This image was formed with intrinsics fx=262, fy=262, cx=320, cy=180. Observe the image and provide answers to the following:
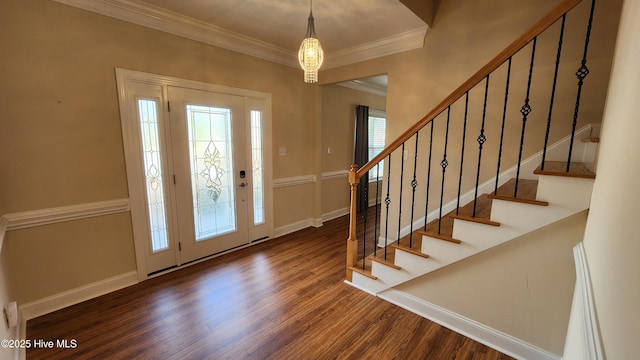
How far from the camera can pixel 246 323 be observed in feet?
7.00

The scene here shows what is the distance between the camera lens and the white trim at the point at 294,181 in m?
3.93

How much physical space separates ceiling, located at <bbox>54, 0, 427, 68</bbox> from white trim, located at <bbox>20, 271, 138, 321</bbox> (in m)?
2.46

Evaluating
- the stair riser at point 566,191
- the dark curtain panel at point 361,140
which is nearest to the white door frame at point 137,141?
the dark curtain panel at point 361,140

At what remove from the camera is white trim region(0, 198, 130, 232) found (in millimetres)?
2068

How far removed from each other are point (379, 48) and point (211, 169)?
102 inches

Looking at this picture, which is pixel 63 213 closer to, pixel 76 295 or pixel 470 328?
pixel 76 295

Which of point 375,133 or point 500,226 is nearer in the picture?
point 500,226

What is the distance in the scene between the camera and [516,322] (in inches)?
73.7

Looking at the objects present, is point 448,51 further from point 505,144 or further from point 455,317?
point 455,317

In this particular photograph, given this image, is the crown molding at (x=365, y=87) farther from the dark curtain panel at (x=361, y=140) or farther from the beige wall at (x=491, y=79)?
the beige wall at (x=491, y=79)

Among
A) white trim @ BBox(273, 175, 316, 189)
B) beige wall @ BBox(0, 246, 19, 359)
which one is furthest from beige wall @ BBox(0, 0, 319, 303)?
white trim @ BBox(273, 175, 316, 189)

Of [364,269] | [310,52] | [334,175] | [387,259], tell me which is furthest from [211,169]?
[334,175]

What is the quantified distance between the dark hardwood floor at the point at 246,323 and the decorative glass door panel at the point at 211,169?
0.62 metres

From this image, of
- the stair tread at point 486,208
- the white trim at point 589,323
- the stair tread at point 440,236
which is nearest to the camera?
the white trim at point 589,323
